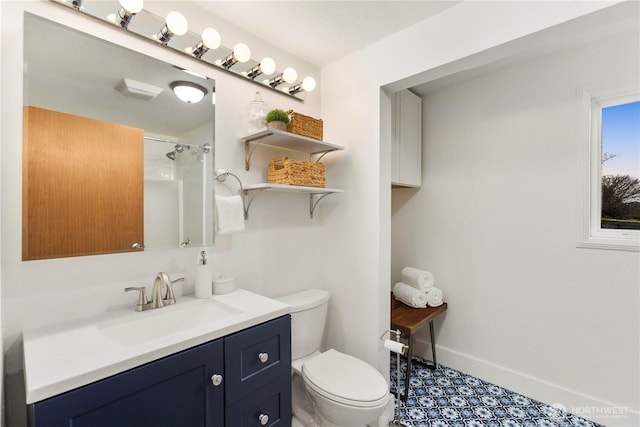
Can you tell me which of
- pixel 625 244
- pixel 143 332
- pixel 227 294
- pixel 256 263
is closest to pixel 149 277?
pixel 143 332

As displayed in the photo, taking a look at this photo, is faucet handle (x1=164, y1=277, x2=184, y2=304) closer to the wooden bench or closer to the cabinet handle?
the cabinet handle

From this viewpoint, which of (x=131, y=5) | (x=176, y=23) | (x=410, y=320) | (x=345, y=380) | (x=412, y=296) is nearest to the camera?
(x=131, y=5)

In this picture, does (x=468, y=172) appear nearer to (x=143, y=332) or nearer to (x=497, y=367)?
(x=497, y=367)

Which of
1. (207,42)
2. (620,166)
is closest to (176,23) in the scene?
(207,42)

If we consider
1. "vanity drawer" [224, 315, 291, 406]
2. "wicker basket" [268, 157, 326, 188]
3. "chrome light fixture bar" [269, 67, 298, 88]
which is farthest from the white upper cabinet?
"vanity drawer" [224, 315, 291, 406]

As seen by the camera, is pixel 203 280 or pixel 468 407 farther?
pixel 468 407

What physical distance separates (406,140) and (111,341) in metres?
2.11

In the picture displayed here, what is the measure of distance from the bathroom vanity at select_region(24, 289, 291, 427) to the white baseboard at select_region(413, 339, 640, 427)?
1586 millimetres

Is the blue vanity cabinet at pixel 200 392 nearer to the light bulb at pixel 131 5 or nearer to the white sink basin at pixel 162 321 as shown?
the white sink basin at pixel 162 321

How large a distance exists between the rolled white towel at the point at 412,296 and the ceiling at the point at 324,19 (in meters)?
1.72

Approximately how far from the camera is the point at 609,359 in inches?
69.4

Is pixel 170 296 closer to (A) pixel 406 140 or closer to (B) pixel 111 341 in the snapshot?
(B) pixel 111 341

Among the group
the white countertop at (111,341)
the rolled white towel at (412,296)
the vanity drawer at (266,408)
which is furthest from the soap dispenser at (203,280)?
the rolled white towel at (412,296)

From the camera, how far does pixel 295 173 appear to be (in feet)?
5.45
